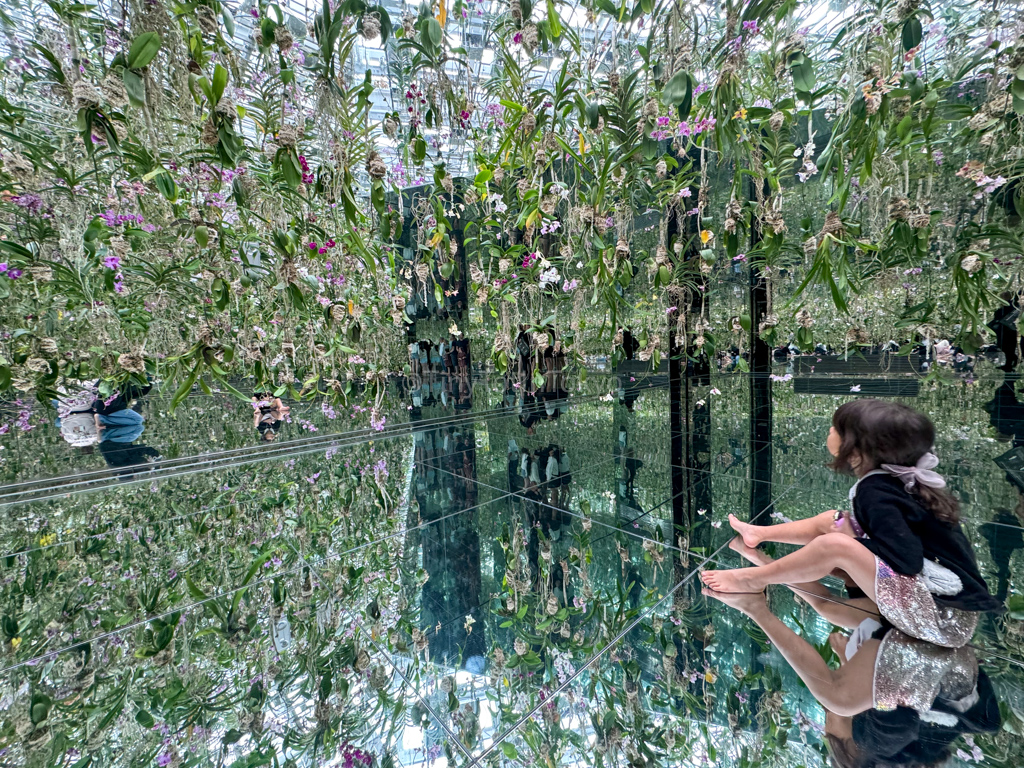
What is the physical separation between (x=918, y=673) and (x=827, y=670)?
0.14 meters

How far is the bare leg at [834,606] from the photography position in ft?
2.86

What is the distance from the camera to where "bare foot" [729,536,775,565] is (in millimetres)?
1120

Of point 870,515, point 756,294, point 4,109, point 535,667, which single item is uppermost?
point 4,109

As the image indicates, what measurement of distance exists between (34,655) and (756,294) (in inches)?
157

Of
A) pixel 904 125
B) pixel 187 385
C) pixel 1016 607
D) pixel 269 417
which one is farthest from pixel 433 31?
pixel 269 417

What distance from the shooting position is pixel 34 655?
87 centimetres

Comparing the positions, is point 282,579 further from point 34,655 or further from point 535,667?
point 535,667

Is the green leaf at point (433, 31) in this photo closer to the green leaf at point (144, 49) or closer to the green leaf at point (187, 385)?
the green leaf at point (144, 49)

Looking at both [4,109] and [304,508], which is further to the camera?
[304,508]

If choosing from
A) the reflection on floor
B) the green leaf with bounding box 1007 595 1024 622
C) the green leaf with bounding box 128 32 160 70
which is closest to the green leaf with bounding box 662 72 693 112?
the green leaf with bounding box 128 32 160 70

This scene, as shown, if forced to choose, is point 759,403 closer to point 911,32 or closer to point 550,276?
point 550,276

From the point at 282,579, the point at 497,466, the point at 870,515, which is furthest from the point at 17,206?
the point at 870,515

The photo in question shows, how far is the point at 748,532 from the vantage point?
121 cm

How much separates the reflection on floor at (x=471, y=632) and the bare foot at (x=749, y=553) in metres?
0.03
